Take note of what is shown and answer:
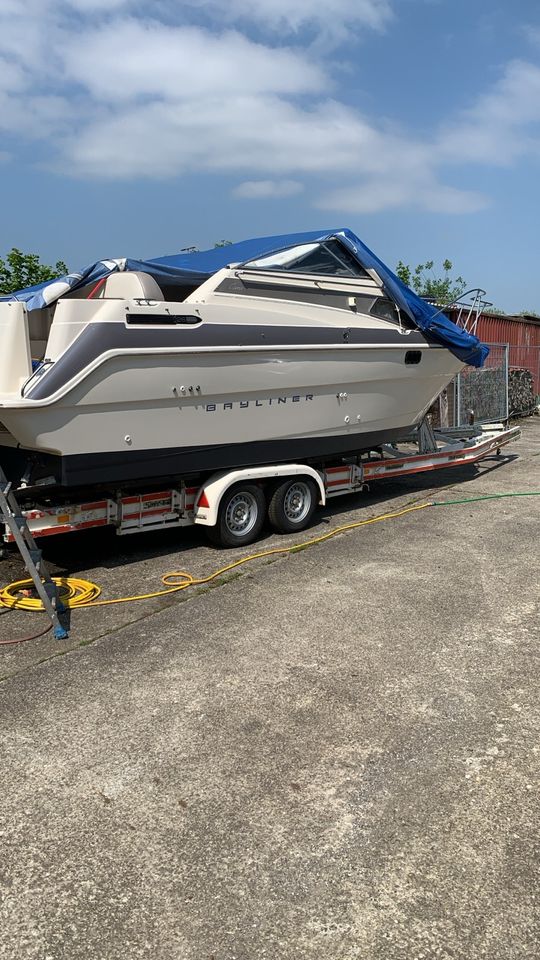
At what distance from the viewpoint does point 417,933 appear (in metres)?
2.48

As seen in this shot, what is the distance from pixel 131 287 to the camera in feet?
19.8

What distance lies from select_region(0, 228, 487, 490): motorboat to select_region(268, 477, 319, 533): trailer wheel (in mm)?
293

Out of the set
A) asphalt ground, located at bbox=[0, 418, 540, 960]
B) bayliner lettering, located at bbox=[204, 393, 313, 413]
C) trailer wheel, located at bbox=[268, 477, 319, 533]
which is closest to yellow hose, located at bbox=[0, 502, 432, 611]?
asphalt ground, located at bbox=[0, 418, 540, 960]

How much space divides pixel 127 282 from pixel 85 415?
1232 mm

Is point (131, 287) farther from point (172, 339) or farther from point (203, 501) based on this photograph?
point (203, 501)

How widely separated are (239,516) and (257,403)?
1148 mm

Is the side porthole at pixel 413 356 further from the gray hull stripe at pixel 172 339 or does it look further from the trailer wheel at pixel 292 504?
the trailer wheel at pixel 292 504

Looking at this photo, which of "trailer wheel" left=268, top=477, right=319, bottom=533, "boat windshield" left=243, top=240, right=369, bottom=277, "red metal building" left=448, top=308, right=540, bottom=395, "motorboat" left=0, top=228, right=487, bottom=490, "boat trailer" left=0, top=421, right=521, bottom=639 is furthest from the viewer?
"red metal building" left=448, top=308, right=540, bottom=395

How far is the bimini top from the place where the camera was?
6.29 meters

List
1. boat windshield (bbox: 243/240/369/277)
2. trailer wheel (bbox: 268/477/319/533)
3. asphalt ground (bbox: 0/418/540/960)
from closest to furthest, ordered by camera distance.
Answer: asphalt ground (bbox: 0/418/540/960)
boat windshield (bbox: 243/240/369/277)
trailer wheel (bbox: 268/477/319/533)

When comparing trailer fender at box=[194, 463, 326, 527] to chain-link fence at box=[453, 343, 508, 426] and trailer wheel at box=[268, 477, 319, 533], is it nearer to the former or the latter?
trailer wheel at box=[268, 477, 319, 533]

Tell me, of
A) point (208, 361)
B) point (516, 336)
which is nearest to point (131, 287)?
point (208, 361)

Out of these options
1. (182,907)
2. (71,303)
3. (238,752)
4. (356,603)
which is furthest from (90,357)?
(182,907)

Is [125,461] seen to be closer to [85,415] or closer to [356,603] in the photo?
[85,415]
